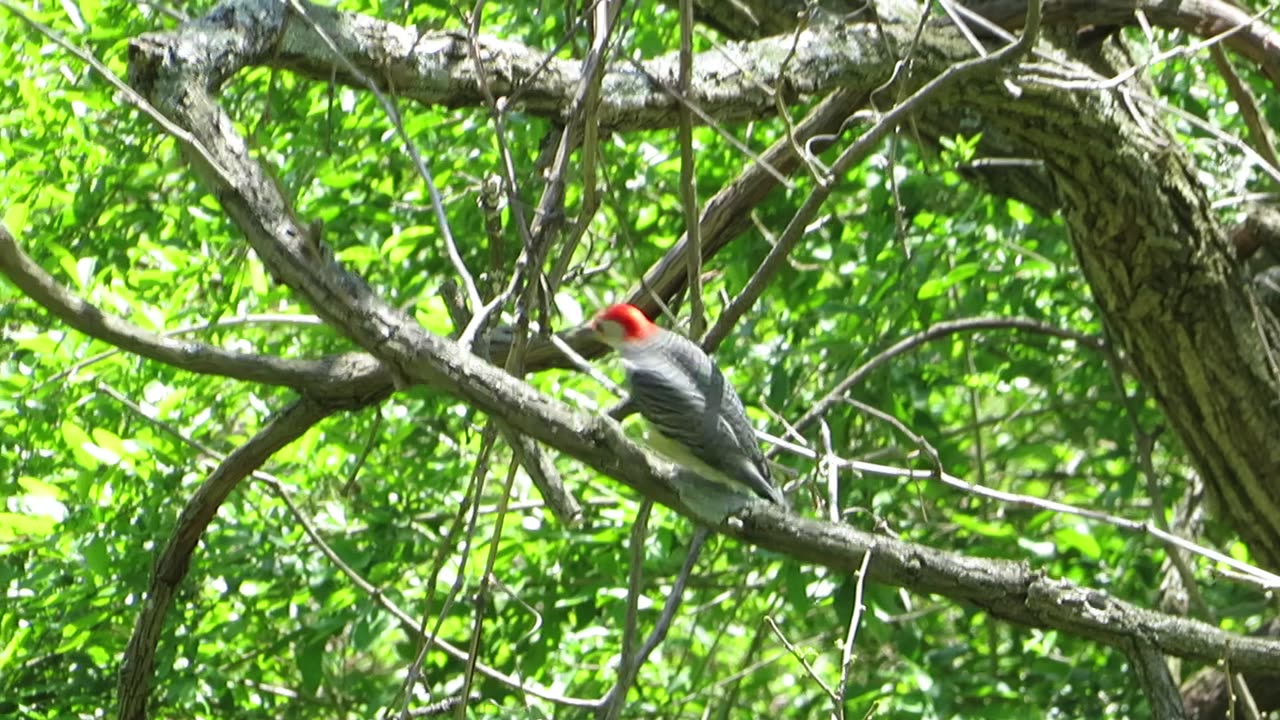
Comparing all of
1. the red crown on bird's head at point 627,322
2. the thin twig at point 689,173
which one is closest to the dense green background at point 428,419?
the red crown on bird's head at point 627,322

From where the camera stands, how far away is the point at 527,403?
1.96m

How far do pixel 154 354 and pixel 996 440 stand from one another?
3988mm

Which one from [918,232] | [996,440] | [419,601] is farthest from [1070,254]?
[419,601]

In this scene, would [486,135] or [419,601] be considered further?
[486,135]

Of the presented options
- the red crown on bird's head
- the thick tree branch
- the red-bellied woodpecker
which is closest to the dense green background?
the red crown on bird's head

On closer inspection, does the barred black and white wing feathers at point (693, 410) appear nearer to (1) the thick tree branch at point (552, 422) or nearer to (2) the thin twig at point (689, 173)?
(2) the thin twig at point (689, 173)

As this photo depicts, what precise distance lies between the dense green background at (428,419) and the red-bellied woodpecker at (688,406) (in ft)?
1.24

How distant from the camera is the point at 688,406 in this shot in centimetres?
278

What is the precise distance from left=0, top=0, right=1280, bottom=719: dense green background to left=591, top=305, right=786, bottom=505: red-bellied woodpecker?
1.24 feet

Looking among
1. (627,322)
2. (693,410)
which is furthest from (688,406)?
(627,322)

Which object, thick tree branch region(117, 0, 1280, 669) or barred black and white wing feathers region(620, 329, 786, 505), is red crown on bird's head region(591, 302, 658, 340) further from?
thick tree branch region(117, 0, 1280, 669)

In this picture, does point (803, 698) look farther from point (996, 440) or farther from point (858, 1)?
point (858, 1)

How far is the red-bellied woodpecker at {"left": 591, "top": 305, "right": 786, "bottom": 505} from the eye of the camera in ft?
8.79

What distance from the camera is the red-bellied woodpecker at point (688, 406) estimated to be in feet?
8.79
